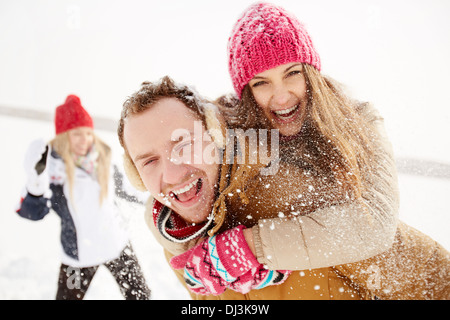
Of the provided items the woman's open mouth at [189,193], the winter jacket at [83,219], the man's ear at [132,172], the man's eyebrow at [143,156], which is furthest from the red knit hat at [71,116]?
the woman's open mouth at [189,193]

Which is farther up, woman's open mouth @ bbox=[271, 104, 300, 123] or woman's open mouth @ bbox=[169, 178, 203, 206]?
woman's open mouth @ bbox=[271, 104, 300, 123]

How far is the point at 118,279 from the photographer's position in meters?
1.62

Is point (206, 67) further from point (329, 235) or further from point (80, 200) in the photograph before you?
point (329, 235)

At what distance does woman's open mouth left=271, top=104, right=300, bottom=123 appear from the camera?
1010 mm

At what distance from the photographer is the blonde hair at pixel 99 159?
1.53m

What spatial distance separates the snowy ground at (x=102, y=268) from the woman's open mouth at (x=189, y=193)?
53 cm

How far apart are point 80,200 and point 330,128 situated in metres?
1.20

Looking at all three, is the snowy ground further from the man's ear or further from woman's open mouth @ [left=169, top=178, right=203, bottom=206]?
woman's open mouth @ [left=169, top=178, right=203, bottom=206]

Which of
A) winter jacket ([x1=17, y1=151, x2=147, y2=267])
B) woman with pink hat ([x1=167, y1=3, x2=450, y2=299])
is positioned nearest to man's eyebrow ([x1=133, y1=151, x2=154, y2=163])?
woman with pink hat ([x1=167, y1=3, x2=450, y2=299])

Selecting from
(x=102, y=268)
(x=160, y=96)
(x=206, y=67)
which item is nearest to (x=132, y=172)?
(x=160, y=96)

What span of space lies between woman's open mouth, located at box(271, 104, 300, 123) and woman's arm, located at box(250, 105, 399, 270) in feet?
1.00

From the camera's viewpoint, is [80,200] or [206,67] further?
[206,67]

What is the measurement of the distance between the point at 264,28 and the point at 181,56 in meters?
1.23
